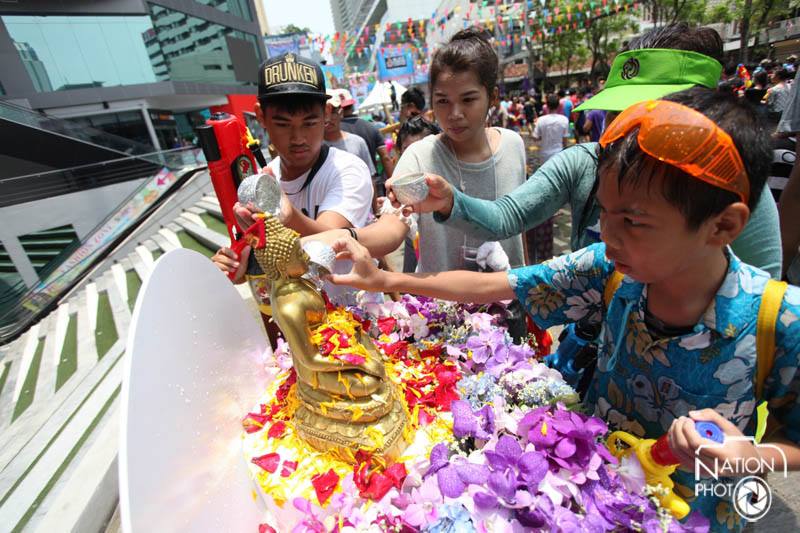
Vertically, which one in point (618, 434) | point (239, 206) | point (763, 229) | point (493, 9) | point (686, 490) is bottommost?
point (686, 490)

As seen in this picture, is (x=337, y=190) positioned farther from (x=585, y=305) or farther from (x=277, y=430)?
(x=585, y=305)

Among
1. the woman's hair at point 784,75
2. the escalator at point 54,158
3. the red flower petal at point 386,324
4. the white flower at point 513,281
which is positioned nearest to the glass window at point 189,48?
the escalator at point 54,158

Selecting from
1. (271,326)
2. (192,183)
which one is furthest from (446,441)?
(192,183)

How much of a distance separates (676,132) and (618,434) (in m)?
0.74

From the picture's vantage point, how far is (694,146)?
80 cm

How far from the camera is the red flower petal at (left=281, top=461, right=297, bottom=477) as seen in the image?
1178 mm

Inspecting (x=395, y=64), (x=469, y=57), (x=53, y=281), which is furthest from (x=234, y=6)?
(x=469, y=57)

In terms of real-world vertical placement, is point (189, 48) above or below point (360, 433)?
above

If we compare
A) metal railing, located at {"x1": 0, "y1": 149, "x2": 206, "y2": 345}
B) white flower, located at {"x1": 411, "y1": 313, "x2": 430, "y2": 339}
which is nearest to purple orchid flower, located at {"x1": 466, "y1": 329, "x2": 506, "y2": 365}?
white flower, located at {"x1": 411, "y1": 313, "x2": 430, "y2": 339}

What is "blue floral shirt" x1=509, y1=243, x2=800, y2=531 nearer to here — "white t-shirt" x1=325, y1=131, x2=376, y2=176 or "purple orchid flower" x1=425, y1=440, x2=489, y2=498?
"purple orchid flower" x1=425, y1=440, x2=489, y2=498

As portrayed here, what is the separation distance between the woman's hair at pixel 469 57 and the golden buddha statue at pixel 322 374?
1219 millimetres

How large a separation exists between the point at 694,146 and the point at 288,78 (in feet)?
4.78

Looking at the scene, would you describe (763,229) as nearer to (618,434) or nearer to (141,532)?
(618,434)

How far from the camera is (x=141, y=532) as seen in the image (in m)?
0.75
